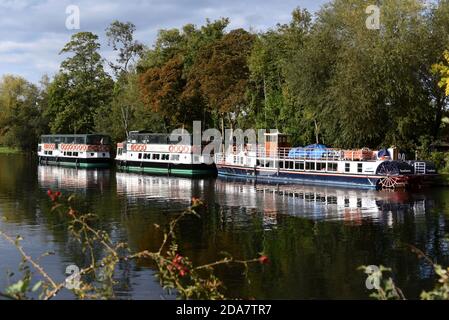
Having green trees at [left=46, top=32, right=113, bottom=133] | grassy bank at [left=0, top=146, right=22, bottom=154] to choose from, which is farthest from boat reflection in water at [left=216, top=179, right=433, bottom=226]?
grassy bank at [left=0, top=146, right=22, bottom=154]

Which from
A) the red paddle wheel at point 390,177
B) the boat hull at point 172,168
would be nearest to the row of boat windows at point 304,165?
the red paddle wheel at point 390,177

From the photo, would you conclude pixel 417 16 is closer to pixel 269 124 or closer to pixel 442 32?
pixel 442 32

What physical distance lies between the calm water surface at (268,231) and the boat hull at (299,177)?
230 cm

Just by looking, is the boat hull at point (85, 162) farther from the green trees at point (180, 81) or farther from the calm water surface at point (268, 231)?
the calm water surface at point (268, 231)

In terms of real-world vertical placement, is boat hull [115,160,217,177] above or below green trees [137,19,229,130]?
below

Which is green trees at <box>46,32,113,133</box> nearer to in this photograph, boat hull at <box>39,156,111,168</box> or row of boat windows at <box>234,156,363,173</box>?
boat hull at <box>39,156,111,168</box>

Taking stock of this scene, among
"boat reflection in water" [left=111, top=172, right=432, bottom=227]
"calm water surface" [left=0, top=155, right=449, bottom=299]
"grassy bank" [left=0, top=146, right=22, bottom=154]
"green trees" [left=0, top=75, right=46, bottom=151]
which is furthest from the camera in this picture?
"grassy bank" [left=0, top=146, right=22, bottom=154]

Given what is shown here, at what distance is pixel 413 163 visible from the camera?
163 feet

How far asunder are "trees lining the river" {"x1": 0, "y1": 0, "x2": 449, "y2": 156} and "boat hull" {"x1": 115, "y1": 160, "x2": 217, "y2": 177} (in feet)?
29.5

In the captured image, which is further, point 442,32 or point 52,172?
point 52,172

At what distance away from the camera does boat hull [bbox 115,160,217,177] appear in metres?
65.6

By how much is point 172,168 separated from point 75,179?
37.1ft

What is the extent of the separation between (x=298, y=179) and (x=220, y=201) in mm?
16121
